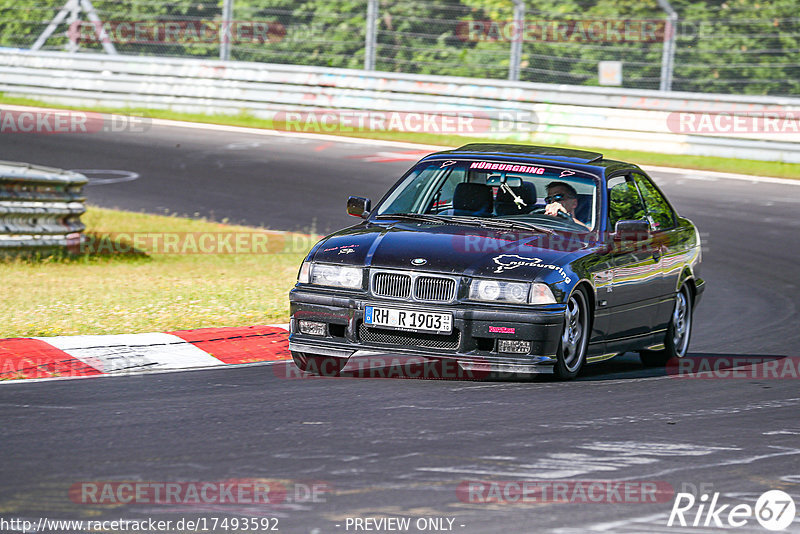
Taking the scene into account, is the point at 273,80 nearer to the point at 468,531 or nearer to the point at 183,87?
the point at 183,87

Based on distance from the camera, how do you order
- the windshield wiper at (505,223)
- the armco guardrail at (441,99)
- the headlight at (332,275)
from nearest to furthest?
the headlight at (332,275) < the windshield wiper at (505,223) < the armco guardrail at (441,99)

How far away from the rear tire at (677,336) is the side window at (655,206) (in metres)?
0.54

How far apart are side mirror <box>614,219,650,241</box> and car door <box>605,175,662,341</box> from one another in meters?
0.03

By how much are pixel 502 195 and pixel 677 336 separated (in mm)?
1939

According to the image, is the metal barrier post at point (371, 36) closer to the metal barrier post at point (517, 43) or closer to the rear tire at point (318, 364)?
the metal barrier post at point (517, 43)

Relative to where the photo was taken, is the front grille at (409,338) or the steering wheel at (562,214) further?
the steering wheel at (562,214)

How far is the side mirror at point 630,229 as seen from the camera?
871 centimetres

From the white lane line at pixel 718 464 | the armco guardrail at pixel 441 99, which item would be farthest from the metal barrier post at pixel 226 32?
the white lane line at pixel 718 464

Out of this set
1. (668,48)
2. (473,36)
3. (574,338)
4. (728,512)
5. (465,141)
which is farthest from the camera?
(473,36)

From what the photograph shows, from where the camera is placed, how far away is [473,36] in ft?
80.6

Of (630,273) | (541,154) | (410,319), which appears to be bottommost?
(410,319)

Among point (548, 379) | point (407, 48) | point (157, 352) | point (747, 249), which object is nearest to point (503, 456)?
point (548, 379)

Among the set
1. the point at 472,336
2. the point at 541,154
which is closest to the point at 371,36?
the point at 541,154

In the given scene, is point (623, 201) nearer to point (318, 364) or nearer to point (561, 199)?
point (561, 199)
